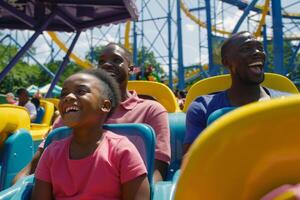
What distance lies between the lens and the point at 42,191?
1395 mm

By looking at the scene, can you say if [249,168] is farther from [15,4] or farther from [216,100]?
[15,4]

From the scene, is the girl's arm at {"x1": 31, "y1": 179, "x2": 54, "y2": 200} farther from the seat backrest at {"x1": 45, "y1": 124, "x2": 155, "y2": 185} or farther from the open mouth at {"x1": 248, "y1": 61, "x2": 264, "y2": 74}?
the open mouth at {"x1": 248, "y1": 61, "x2": 264, "y2": 74}

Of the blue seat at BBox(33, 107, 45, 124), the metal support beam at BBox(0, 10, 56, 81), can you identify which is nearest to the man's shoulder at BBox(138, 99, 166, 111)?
the blue seat at BBox(33, 107, 45, 124)

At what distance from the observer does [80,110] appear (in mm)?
1377

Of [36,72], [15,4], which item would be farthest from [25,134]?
[36,72]

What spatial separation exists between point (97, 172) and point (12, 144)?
3.31 feet

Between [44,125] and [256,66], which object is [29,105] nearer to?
[44,125]

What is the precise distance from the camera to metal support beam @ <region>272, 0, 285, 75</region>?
20.3ft

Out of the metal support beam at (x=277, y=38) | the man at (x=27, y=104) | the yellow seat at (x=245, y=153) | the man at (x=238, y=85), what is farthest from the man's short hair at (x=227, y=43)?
the metal support beam at (x=277, y=38)

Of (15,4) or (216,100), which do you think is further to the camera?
(15,4)

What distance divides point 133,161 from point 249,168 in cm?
67

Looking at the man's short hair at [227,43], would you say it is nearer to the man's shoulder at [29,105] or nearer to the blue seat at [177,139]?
the blue seat at [177,139]

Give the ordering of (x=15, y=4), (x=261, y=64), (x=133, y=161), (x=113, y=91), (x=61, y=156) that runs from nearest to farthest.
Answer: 1. (x=133, y=161)
2. (x=61, y=156)
3. (x=113, y=91)
4. (x=261, y=64)
5. (x=15, y=4)

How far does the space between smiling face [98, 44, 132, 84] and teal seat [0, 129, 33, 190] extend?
62 centimetres
